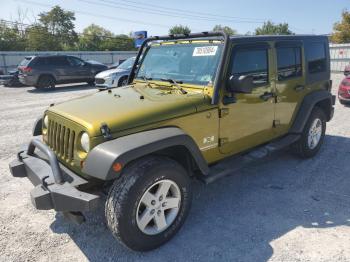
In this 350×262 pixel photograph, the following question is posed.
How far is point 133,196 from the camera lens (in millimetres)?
2814

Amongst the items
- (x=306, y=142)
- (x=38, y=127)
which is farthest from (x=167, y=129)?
(x=306, y=142)

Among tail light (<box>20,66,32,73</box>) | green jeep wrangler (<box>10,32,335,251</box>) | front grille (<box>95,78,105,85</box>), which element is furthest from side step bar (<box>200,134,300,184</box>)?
tail light (<box>20,66,32,73</box>)

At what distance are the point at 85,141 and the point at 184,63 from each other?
5.41ft

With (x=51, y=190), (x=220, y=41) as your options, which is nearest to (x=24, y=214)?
(x=51, y=190)

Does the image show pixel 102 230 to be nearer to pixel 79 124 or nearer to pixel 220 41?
pixel 79 124

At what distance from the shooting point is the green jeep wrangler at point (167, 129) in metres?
2.83

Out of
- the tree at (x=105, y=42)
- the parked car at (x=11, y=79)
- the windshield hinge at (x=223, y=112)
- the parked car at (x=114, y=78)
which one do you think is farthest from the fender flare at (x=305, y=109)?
the tree at (x=105, y=42)

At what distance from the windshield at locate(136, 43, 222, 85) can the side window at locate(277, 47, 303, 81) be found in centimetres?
123

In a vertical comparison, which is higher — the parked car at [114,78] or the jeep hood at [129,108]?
the parked car at [114,78]

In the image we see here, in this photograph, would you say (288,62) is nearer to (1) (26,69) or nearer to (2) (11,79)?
(1) (26,69)

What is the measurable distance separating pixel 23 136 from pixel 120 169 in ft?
16.9

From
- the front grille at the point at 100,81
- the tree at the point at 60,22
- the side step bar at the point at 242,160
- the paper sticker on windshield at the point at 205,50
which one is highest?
the tree at the point at 60,22

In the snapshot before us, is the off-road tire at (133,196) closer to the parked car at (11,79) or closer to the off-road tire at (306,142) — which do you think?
the off-road tire at (306,142)

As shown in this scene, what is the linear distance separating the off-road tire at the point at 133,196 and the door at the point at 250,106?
1.00 meters
